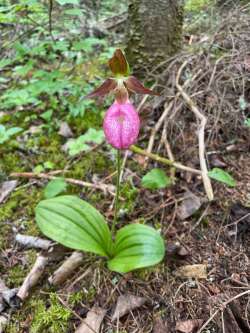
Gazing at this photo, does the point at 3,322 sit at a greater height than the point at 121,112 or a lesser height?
lesser

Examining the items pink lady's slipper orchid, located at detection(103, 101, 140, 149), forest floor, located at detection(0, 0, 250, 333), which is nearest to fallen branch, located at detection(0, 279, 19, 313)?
forest floor, located at detection(0, 0, 250, 333)

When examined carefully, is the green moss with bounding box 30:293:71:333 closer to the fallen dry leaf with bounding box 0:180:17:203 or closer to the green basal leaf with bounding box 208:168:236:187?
the fallen dry leaf with bounding box 0:180:17:203

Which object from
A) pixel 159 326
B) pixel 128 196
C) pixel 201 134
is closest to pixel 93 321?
pixel 159 326

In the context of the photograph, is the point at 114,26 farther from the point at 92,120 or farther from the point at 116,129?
the point at 116,129

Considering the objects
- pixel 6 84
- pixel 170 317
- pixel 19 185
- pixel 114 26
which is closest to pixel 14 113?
pixel 6 84

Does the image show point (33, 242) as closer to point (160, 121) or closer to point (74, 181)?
point (74, 181)

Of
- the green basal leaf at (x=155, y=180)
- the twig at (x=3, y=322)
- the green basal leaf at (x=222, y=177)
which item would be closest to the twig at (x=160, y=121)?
the green basal leaf at (x=155, y=180)

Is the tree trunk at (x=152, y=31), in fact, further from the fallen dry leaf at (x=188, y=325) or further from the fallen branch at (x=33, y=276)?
the fallen dry leaf at (x=188, y=325)

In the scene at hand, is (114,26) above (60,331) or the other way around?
above
